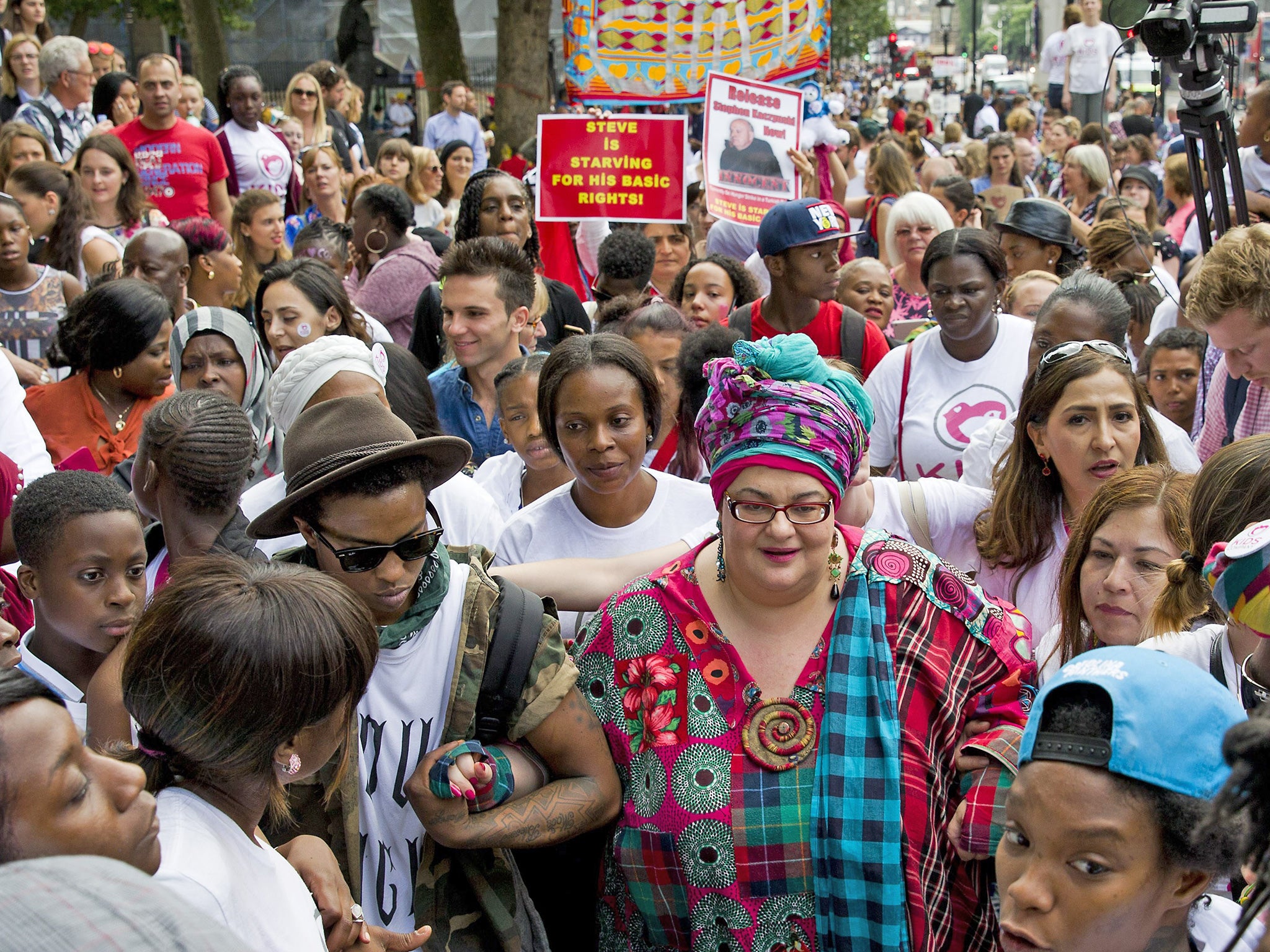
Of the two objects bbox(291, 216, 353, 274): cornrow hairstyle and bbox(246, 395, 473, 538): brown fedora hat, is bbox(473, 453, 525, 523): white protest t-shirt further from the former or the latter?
bbox(291, 216, 353, 274): cornrow hairstyle

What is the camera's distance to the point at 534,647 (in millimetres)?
2547

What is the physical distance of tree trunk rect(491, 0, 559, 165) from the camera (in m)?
14.5

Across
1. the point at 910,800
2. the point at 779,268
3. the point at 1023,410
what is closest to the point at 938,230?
the point at 779,268

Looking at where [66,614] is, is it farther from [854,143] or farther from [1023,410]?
[854,143]

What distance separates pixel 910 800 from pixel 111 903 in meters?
1.73

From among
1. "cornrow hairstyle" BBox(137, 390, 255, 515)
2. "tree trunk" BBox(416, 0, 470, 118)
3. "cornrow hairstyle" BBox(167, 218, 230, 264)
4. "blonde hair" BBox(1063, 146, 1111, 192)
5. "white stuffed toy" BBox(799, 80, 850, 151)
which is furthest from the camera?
"tree trunk" BBox(416, 0, 470, 118)

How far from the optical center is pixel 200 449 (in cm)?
318

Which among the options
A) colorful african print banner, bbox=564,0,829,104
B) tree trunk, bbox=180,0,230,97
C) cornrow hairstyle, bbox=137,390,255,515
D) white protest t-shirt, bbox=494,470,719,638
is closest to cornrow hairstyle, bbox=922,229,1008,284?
white protest t-shirt, bbox=494,470,719,638

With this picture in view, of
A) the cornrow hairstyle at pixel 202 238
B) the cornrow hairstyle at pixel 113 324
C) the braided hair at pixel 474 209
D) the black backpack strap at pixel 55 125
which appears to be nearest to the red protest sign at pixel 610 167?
the braided hair at pixel 474 209

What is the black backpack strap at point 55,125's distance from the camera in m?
8.94

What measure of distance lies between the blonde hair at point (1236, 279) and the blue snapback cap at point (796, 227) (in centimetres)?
207

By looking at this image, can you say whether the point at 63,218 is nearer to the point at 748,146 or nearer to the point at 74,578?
the point at 748,146

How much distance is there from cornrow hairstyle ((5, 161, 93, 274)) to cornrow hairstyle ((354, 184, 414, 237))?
57.8 inches

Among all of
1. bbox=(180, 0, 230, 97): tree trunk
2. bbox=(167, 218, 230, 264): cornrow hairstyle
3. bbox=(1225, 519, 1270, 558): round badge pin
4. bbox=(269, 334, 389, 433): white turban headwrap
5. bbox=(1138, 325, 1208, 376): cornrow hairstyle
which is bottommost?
bbox=(1225, 519, 1270, 558): round badge pin
